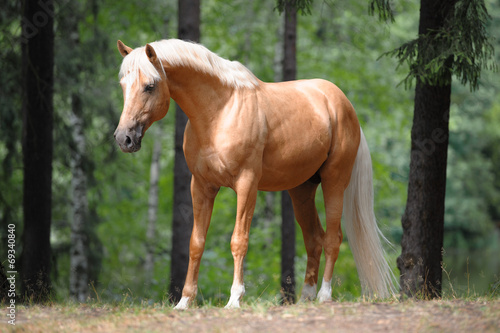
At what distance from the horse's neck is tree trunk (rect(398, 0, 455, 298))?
2.89 metres

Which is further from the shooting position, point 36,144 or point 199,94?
point 36,144

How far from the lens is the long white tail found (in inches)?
243

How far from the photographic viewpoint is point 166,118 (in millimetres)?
15914

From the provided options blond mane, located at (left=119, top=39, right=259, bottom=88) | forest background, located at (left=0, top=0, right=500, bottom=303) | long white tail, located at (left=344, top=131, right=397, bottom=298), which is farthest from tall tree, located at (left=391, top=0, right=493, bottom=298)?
forest background, located at (left=0, top=0, right=500, bottom=303)

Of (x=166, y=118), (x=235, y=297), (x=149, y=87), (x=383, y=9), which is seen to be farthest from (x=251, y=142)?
(x=166, y=118)

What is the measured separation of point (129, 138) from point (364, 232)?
114 inches

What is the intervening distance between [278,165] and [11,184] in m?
7.69

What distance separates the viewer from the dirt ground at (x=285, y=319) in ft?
13.4

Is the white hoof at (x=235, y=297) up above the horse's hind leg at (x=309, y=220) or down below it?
below

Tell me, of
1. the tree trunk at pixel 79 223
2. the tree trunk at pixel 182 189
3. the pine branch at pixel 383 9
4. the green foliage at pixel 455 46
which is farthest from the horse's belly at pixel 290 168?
the tree trunk at pixel 79 223

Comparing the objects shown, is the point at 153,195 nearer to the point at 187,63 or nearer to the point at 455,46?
the point at 455,46

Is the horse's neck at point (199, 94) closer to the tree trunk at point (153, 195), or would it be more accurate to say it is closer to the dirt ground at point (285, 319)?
Result: the dirt ground at point (285, 319)

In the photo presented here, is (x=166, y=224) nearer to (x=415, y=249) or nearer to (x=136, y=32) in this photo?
(x=136, y=32)

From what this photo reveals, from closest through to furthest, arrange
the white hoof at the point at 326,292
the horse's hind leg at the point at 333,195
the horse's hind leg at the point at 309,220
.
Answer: the white hoof at the point at 326,292 < the horse's hind leg at the point at 333,195 < the horse's hind leg at the point at 309,220
